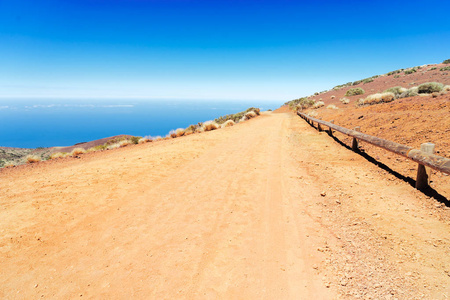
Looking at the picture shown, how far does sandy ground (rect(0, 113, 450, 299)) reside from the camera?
279 centimetres

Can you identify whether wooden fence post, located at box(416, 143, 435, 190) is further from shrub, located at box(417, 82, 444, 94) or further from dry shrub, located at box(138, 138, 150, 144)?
dry shrub, located at box(138, 138, 150, 144)

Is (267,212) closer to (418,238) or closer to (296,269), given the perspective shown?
(296,269)

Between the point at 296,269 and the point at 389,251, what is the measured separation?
1.57 meters

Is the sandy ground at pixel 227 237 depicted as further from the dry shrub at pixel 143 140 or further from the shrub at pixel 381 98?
the shrub at pixel 381 98

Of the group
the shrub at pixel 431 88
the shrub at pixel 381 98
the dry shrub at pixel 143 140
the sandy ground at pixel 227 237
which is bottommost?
the sandy ground at pixel 227 237

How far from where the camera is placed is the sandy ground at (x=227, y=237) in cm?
279

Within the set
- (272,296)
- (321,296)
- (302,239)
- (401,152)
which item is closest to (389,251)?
(302,239)

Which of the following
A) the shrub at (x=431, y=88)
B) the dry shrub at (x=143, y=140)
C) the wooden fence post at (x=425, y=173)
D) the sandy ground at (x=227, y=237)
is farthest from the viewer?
the dry shrub at (x=143, y=140)

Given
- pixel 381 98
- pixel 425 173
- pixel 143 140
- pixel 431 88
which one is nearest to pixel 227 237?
pixel 425 173

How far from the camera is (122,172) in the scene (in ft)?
24.8

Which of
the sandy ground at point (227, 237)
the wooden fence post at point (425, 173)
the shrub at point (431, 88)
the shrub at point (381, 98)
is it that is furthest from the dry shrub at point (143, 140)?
the shrub at point (431, 88)

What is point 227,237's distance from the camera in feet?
12.5

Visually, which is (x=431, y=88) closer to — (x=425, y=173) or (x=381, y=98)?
(x=381, y=98)

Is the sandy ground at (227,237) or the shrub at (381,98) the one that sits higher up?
the shrub at (381,98)
